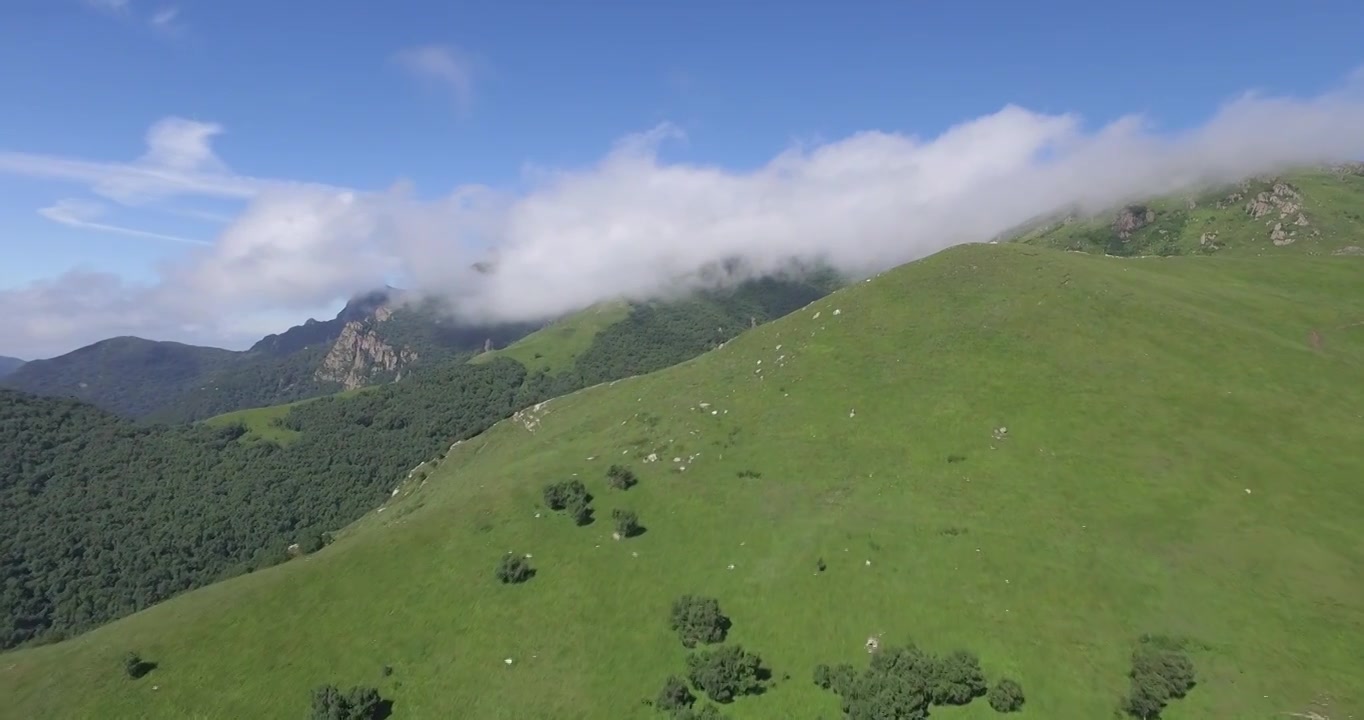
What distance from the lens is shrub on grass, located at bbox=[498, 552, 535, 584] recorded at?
69562 mm

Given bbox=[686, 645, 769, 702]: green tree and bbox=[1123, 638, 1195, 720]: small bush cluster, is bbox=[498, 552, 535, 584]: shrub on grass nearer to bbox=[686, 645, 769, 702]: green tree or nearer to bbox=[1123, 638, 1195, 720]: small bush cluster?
bbox=[686, 645, 769, 702]: green tree

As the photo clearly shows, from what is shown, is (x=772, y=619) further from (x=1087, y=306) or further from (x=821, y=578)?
(x=1087, y=306)

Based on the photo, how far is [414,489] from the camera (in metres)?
134

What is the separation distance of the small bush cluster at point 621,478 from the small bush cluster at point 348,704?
109 ft

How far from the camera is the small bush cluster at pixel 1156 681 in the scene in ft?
151

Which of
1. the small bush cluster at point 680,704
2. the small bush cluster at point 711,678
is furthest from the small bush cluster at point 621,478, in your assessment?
the small bush cluster at point 680,704

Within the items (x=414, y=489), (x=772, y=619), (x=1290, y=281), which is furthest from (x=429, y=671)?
(x=1290, y=281)

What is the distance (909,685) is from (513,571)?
130 feet

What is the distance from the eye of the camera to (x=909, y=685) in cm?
5006

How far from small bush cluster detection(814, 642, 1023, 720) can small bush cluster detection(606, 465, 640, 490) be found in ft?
115

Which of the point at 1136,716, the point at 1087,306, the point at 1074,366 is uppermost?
the point at 1087,306

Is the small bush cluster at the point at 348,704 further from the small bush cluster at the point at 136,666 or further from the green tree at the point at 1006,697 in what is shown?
the green tree at the point at 1006,697

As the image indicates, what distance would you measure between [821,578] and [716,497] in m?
17.0

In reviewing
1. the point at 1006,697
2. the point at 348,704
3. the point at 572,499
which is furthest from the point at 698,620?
the point at 348,704
